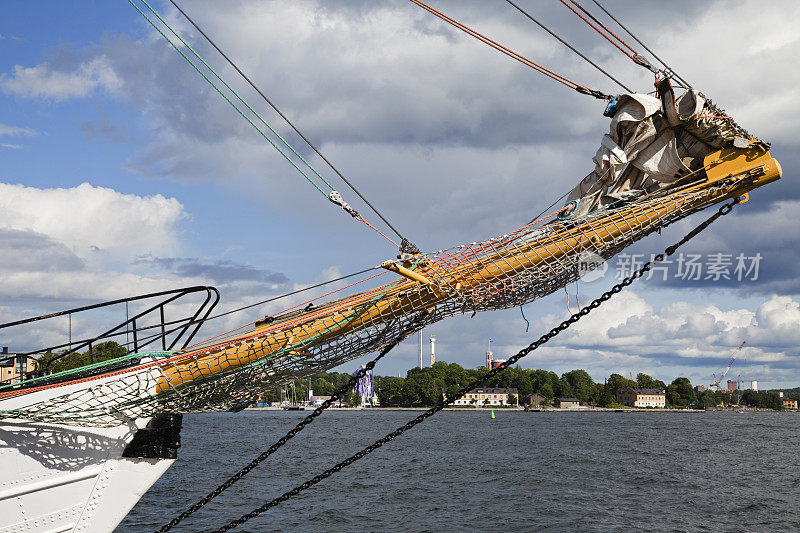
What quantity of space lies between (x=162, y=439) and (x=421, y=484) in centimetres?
2055

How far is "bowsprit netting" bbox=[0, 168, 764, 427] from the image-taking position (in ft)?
26.0

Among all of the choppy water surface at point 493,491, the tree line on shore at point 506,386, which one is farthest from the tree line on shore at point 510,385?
the choppy water surface at point 493,491

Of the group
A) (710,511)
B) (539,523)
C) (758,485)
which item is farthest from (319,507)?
(758,485)

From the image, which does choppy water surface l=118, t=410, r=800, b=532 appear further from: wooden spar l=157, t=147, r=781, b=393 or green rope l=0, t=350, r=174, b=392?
wooden spar l=157, t=147, r=781, b=393

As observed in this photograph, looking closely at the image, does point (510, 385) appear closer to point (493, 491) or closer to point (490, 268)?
point (493, 491)

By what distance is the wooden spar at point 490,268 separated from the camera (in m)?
7.91

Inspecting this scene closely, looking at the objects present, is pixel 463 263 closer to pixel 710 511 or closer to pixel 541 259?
pixel 541 259

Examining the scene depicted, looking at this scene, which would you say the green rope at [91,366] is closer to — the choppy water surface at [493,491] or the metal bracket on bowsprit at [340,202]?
the metal bracket on bowsprit at [340,202]

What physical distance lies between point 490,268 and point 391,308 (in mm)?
1181

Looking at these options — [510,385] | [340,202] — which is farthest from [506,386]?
[340,202]

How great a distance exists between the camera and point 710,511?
23375mm

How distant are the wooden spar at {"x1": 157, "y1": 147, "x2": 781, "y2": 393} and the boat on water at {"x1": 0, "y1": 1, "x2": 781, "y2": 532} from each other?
0.01 meters

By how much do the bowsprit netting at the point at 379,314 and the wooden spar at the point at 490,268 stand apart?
1 cm

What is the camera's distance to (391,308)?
8.06 meters
